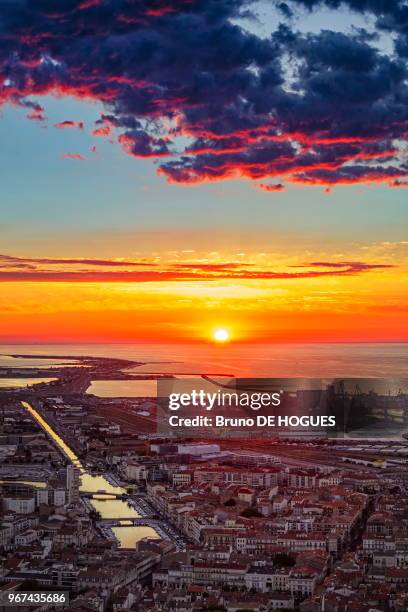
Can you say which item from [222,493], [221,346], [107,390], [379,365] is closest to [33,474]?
[222,493]

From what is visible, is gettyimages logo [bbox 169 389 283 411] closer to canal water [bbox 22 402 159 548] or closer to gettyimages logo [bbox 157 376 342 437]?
gettyimages logo [bbox 157 376 342 437]

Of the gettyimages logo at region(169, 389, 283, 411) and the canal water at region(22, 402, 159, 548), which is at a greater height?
the gettyimages logo at region(169, 389, 283, 411)

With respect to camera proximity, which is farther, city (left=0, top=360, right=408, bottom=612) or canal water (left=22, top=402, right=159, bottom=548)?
canal water (left=22, top=402, right=159, bottom=548)

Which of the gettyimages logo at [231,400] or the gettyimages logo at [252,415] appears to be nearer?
the gettyimages logo at [231,400]

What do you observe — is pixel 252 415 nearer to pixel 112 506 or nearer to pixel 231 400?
pixel 231 400

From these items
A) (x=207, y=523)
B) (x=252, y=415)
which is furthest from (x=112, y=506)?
(x=252, y=415)

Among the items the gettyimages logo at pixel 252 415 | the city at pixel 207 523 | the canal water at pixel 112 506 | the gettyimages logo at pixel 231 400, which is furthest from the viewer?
the gettyimages logo at pixel 252 415

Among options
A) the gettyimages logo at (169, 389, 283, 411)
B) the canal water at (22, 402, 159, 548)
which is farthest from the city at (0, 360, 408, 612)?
the gettyimages logo at (169, 389, 283, 411)

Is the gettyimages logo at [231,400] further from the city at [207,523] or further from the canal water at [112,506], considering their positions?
the canal water at [112,506]

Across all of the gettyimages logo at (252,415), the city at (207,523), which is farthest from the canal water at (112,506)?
the gettyimages logo at (252,415)

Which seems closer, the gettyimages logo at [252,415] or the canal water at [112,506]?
the canal water at [112,506]

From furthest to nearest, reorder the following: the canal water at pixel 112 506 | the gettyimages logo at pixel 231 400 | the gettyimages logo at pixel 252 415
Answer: the gettyimages logo at pixel 252 415, the gettyimages logo at pixel 231 400, the canal water at pixel 112 506

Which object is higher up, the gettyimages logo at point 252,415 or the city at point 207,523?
the gettyimages logo at point 252,415
